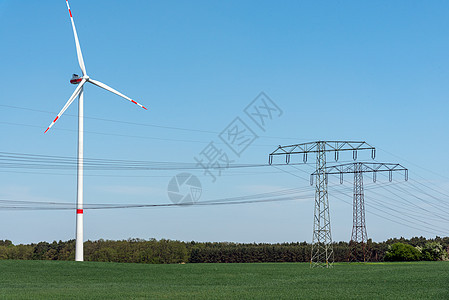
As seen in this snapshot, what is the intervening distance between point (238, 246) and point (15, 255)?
42.7 metres

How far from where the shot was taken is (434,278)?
36.1m

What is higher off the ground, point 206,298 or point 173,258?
point 206,298

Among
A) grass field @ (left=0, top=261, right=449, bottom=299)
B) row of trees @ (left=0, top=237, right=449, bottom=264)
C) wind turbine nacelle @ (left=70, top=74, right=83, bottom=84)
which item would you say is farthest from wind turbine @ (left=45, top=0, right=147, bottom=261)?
row of trees @ (left=0, top=237, right=449, bottom=264)

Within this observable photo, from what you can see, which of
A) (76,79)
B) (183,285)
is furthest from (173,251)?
(183,285)

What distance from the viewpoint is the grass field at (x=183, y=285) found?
2523 cm

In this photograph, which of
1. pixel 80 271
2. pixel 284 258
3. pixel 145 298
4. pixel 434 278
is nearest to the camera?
pixel 145 298

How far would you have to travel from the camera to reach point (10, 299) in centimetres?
2338

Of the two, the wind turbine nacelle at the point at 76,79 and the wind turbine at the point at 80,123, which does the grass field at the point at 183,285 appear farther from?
the wind turbine nacelle at the point at 76,79

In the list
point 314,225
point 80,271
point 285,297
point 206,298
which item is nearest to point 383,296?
point 285,297

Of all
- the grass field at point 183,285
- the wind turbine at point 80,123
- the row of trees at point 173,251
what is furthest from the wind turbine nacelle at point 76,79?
the row of trees at point 173,251

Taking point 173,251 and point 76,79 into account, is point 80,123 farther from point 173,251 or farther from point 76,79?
point 173,251

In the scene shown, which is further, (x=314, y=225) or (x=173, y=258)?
(x=173, y=258)

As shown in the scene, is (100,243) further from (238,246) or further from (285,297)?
(285,297)

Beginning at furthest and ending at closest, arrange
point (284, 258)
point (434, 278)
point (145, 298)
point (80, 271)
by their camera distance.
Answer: point (284, 258) < point (80, 271) < point (434, 278) < point (145, 298)
